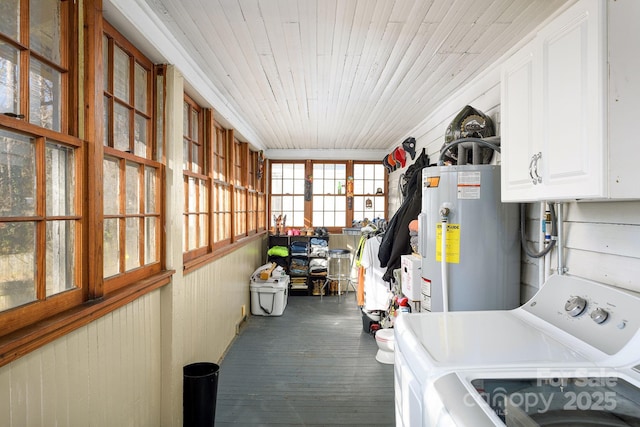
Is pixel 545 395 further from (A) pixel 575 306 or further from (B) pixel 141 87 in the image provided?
(B) pixel 141 87

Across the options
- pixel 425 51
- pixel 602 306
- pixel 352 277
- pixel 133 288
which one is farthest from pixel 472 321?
pixel 352 277

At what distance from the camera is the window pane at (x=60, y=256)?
1.46 metres

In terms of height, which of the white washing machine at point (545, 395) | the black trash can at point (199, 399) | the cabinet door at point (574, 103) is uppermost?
the cabinet door at point (574, 103)

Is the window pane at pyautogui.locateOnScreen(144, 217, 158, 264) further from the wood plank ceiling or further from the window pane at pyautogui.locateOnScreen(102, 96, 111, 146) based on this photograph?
the wood plank ceiling

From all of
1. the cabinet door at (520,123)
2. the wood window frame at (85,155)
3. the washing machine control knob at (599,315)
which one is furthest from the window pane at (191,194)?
the washing machine control knob at (599,315)

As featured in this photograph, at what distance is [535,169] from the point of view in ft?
5.65

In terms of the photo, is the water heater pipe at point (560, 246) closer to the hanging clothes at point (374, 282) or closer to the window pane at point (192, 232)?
the hanging clothes at point (374, 282)

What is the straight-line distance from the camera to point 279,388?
3.19 meters

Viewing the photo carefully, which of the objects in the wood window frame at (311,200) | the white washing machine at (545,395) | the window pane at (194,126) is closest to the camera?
the white washing machine at (545,395)

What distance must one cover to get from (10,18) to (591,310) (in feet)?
7.47

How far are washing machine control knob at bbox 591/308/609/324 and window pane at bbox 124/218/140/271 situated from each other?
213cm

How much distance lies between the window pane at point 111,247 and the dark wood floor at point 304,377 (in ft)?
4.71

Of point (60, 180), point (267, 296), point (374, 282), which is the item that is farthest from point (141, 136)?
point (267, 296)

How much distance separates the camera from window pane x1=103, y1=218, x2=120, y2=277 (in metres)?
1.87
